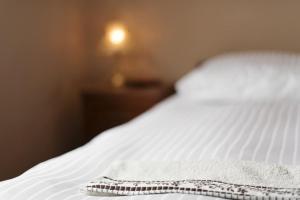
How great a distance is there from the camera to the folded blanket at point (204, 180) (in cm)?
105

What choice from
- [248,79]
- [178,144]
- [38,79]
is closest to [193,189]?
[178,144]

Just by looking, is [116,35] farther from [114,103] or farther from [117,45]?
[114,103]

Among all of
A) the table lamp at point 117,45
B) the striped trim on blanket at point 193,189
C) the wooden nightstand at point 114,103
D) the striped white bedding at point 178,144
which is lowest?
the striped trim on blanket at point 193,189

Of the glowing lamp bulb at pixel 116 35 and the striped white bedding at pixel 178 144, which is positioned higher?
the glowing lamp bulb at pixel 116 35

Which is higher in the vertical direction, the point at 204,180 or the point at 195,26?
the point at 195,26

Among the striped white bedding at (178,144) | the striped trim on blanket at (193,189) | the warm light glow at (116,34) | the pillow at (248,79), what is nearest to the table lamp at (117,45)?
the warm light glow at (116,34)

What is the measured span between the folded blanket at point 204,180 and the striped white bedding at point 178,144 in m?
0.04

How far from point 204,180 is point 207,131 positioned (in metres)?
0.64

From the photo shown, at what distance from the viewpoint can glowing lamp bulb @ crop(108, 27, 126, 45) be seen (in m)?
3.05

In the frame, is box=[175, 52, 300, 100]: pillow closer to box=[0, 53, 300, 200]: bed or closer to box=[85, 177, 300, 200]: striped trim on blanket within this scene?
box=[0, 53, 300, 200]: bed

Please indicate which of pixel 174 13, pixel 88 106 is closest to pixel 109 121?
pixel 88 106

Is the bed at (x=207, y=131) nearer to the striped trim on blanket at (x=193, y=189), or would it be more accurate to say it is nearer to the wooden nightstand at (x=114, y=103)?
Answer: the striped trim on blanket at (x=193, y=189)

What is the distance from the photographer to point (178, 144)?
1621mm

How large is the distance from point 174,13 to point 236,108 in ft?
3.40
